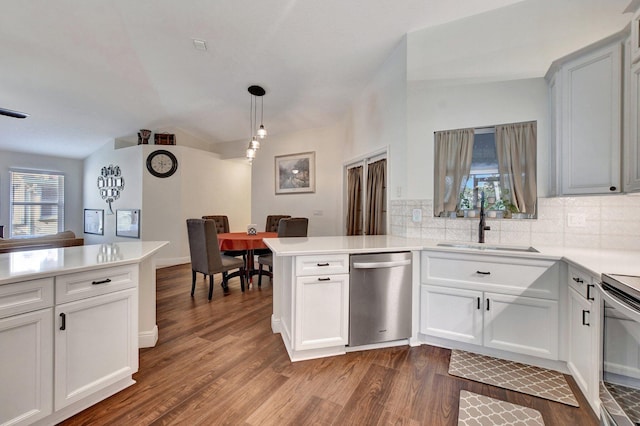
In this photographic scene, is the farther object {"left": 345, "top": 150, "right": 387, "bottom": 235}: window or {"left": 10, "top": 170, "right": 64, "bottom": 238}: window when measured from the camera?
{"left": 10, "top": 170, "right": 64, "bottom": 238}: window

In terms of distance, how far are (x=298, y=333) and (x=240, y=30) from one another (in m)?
2.91

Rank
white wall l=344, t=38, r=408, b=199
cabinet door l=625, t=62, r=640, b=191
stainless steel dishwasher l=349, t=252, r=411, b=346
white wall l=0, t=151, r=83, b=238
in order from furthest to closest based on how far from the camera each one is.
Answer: white wall l=0, t=151, r=83, b=238 < white wall l=344, t=38, r=408, b=199 < stainless steel dishwasher l=349, t=252, r=411, b=346 < cabinet door l=625, t=62, r=640, b=191

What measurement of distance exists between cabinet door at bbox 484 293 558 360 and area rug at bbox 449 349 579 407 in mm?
117

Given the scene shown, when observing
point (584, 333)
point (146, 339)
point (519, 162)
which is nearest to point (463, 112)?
point (519, 162)

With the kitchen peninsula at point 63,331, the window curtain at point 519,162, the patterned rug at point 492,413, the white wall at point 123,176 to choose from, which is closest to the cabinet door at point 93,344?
the kitchen peninsula at point 63,331

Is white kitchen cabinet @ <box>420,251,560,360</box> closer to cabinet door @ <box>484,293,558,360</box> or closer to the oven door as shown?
cabinet door @ <box>484,293,558,360</box>

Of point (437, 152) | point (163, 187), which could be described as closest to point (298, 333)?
point (437, 152)

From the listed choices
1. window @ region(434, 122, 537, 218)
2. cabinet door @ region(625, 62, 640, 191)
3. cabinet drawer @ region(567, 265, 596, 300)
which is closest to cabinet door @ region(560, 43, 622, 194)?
cabinet door @ region(625, 62, 640, 191)

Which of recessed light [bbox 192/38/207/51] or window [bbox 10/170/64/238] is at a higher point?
recessed light [bbox 192/38/207/51]

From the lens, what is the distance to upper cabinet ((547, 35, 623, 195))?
1917mm

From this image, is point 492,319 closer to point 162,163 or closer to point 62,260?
point 62,260

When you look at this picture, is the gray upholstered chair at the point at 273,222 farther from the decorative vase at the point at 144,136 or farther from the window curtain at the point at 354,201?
the decorative vase at the point at 144,136

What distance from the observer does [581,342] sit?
1730mm

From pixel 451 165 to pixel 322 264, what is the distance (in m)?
1.72
